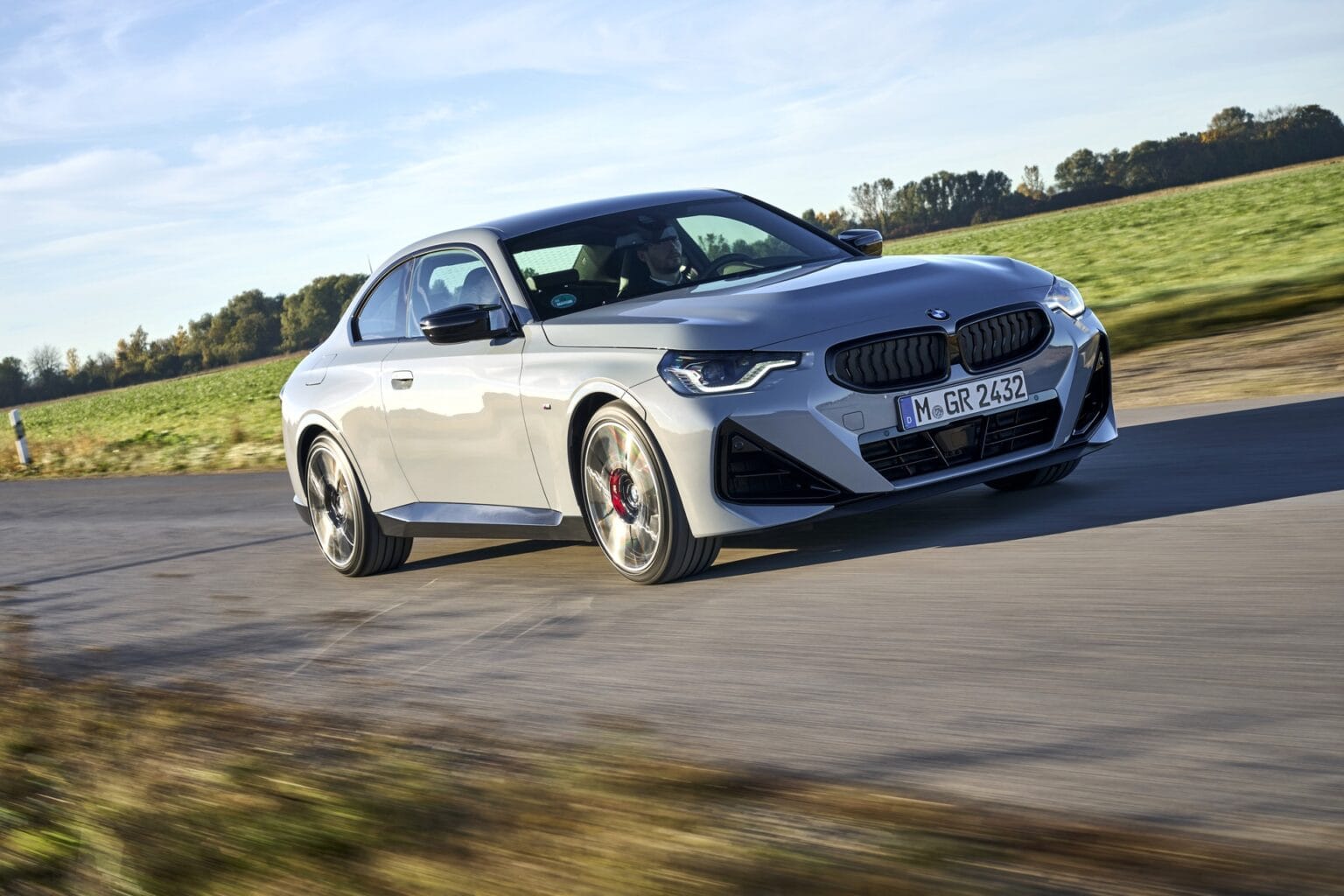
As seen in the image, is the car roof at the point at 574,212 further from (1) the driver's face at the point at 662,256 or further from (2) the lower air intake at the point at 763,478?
(2) the lower air intake at the point at 763,478

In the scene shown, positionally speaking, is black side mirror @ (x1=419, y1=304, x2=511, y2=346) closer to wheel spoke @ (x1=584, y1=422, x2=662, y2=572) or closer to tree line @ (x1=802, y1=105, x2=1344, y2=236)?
wheel spoke @ (x1=584, y1=422, x2=662, y2=572)

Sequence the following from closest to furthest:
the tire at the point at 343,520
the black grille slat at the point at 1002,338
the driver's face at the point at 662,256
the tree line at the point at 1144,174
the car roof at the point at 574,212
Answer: the black grille slat at the point at 1002,338
the driver's face at the point at 662,256
the car roof at the point at 574,212
the tire at the point at 343,520
the tree line at the point at 1144,174

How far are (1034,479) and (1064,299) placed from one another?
1.00 m

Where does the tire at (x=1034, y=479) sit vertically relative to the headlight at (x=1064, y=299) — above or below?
below

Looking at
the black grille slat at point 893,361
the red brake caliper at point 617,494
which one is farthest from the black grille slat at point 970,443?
the red brake caliper at point 617,494

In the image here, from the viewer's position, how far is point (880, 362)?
5.65 m

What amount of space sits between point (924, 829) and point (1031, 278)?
366cm

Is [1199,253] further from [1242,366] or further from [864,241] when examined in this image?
[864,241]

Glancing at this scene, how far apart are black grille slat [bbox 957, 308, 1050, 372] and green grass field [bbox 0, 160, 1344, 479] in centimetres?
758

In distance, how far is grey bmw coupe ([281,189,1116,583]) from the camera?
18.3ft

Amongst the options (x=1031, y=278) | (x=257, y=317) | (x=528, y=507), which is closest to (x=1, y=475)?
(x=528, y=507)

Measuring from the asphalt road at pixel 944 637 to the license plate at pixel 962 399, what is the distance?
20.4 inches

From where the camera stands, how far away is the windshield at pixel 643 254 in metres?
6.72

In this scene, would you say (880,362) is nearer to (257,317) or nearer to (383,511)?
(383,511)
